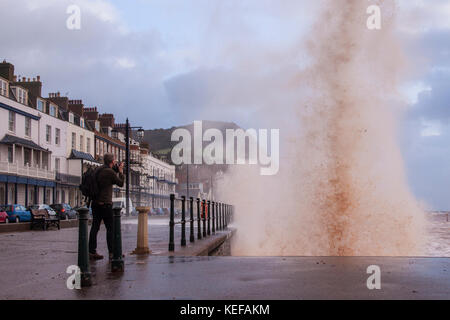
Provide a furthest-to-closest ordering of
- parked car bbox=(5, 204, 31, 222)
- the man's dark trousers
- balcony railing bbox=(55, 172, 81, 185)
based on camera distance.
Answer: balcony railing bbox=(55, 172, 81, 185)
parked car bbox=(5, 204, 31, 222)
the man's dark trousers

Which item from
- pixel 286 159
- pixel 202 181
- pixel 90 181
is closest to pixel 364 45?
pixel 286 159

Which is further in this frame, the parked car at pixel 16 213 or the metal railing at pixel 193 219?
the parked car at pixel 16 213

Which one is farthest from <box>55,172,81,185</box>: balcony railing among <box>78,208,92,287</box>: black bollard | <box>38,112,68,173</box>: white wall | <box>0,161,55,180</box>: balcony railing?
<box>78,208,92,287</box>: black bollard

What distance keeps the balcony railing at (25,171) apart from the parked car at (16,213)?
5864 millimetres

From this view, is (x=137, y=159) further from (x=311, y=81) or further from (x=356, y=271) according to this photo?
(x=356, y=271)

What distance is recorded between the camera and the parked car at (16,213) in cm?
3126

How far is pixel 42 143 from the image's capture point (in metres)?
45.5

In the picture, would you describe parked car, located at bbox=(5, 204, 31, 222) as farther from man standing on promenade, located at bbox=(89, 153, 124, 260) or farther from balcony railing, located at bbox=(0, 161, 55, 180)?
man standing on promenade, located at bbox=(89, 153, 124, 260)

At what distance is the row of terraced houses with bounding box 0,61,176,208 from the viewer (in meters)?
39.1

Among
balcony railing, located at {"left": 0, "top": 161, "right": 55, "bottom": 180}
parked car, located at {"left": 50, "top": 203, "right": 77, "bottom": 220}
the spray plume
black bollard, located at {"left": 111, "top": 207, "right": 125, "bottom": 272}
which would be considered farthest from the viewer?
balcony railing, located at {"left": 0, "top": 161, "right": 55, "bottom": 180}

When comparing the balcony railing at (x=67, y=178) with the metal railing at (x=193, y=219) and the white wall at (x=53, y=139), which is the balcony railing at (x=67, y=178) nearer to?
the white wall at (x=53, y=139)

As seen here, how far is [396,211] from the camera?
699 inches

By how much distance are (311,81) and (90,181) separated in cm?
1176

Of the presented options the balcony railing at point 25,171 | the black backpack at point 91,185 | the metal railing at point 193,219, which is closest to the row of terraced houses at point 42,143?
the balcony railing at point 25,171
